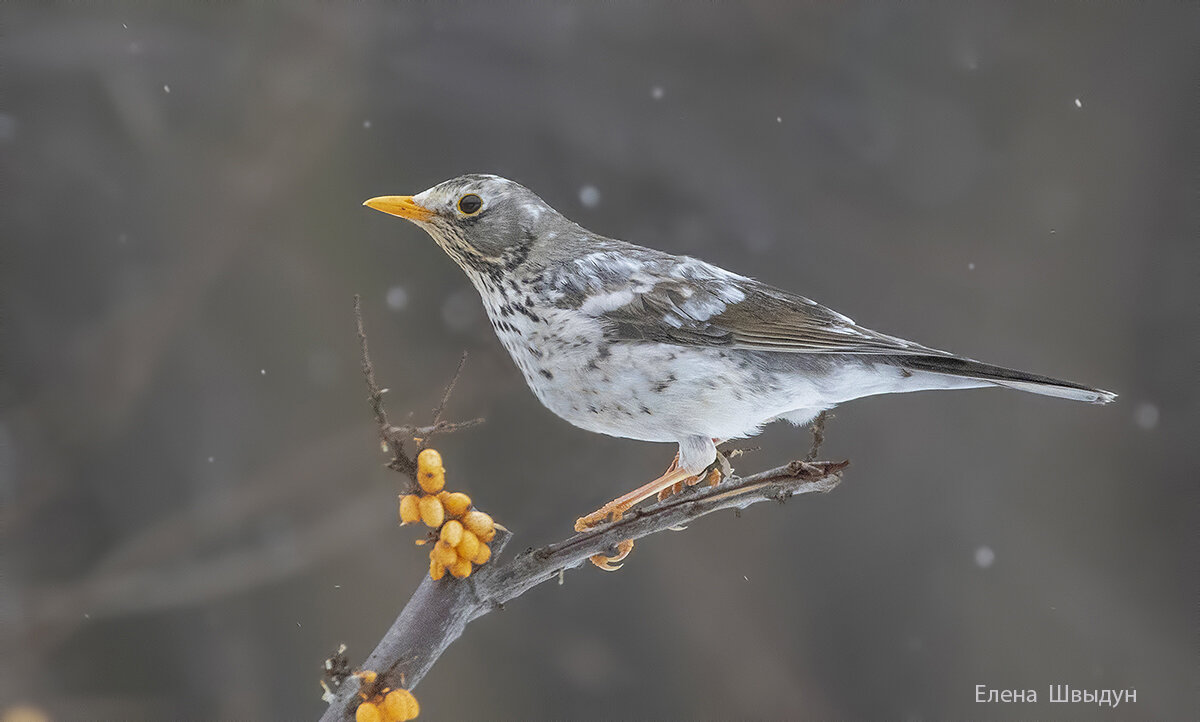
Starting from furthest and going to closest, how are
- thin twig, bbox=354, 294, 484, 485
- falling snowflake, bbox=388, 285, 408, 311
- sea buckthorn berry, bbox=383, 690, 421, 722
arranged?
falling snowflake, bbox=388, 285, 408, 311
sea buckthorn berry, bbox=383, 690, 421, 722
thin twig, bbox=354, 294, 484, 485

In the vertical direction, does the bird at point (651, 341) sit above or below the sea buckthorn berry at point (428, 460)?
above

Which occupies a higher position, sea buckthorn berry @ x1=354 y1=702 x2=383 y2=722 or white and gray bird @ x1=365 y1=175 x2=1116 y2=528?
white and gray bird @ x1=365 y1=175 x2=1116 y2=528

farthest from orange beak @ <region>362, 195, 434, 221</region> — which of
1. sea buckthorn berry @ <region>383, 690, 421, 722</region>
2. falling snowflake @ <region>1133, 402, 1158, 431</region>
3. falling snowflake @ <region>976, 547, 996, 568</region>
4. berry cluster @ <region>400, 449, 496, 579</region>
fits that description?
falling snowflake @ <region>1133, 402, 1158, 431</region>

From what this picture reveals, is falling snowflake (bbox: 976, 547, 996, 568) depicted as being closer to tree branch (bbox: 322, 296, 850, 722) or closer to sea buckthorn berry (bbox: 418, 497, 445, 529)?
tree branch (bbox: 322, 296, 850, 722)

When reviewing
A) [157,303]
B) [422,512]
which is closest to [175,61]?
[157,303]

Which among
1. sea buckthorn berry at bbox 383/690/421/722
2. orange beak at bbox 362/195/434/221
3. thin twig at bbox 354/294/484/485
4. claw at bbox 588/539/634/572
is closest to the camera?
thin twig at bbox 354/294/484/485

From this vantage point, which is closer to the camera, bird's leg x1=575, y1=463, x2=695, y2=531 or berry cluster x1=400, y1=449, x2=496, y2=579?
berry cluster x1=400, y1=449, x2=496, y2=579

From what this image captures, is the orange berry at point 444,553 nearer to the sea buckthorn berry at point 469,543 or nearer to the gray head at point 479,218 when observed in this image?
the sea buckthorn berry at point 469,543

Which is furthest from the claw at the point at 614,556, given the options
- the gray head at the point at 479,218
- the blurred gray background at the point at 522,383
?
the blurred gray background at the point at 522,383
